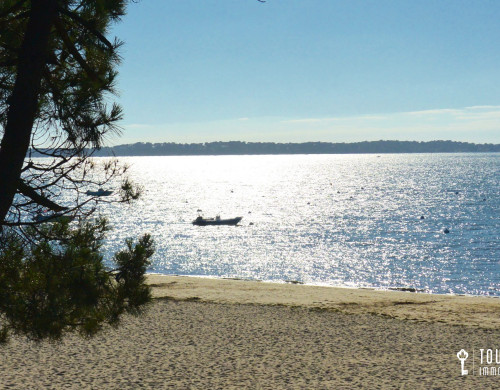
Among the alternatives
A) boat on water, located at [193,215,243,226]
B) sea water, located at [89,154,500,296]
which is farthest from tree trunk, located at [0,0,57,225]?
boat on water, located at [193,215,243,226]

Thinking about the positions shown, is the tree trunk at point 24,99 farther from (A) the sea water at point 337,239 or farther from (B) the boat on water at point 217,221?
(B) the boat on water at point 217,221

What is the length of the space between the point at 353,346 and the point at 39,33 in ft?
28.2

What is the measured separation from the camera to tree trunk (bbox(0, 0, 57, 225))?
6.42 m

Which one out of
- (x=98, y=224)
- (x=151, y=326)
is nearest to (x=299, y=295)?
(x=151, y=326)

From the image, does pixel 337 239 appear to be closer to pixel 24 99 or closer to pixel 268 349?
pixel 268 349

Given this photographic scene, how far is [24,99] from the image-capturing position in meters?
6.52

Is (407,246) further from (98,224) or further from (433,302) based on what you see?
(98,224)

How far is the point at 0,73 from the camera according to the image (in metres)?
6.91

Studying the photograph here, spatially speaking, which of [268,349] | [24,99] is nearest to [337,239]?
[268,349]

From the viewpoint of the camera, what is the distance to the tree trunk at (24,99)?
6.42 metres

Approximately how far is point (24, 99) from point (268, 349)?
7.32 m

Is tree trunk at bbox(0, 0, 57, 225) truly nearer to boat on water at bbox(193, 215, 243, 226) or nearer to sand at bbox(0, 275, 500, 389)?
sand at bbox(0, 275, 500, 389)

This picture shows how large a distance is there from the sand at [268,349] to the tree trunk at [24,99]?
10.6 feet

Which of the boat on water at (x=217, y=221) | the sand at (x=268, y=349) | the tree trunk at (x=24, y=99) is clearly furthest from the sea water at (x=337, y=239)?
the tree trunk at (x=24, y=99)
